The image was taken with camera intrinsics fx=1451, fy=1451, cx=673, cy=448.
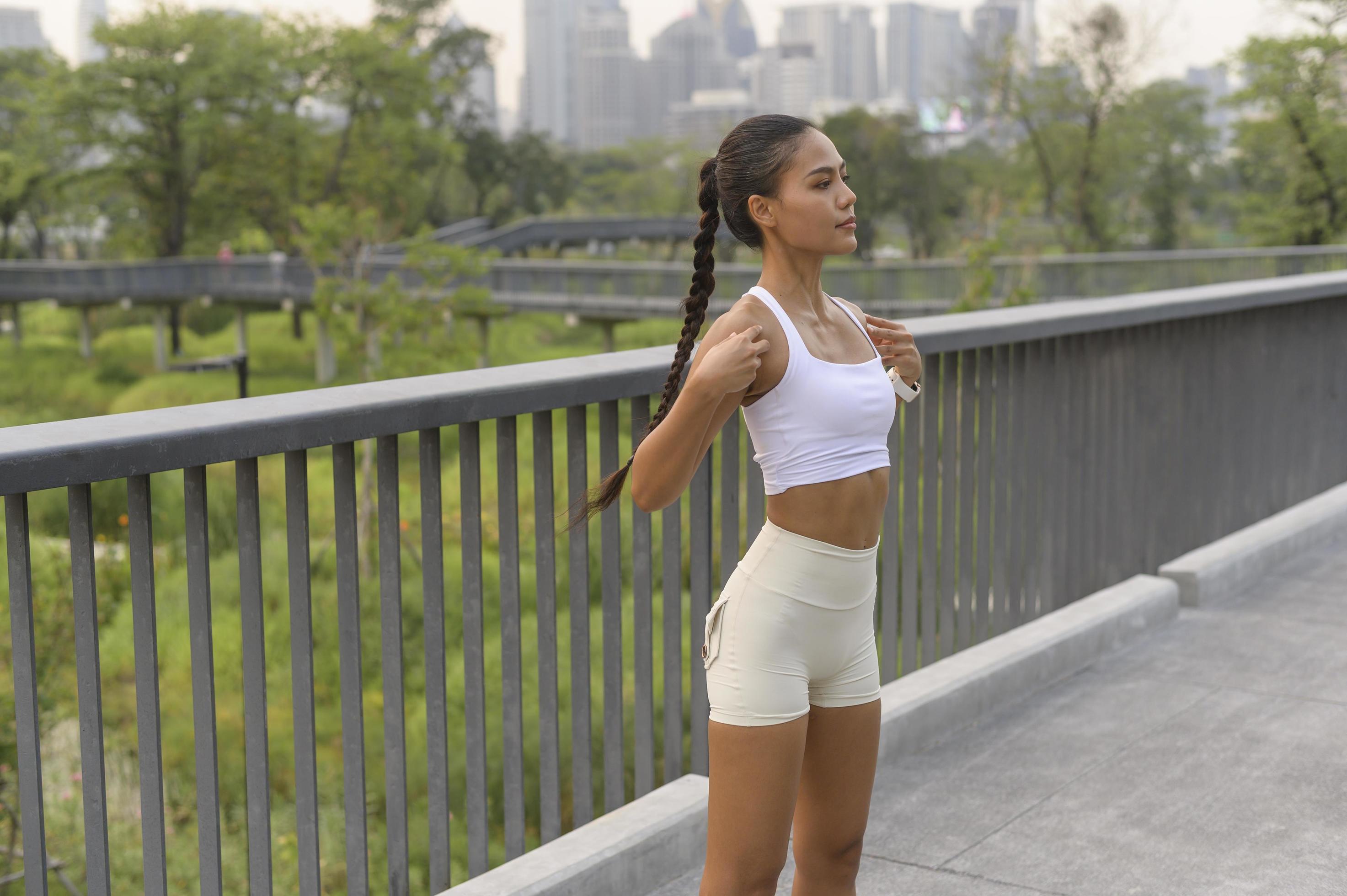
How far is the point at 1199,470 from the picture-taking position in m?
6.11

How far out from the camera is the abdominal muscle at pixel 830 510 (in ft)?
7.65

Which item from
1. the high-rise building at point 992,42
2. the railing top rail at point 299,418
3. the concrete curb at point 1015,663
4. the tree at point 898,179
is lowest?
the concrete curb at point 1015,663

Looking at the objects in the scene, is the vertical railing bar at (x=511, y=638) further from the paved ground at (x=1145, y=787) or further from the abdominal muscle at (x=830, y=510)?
the abdominal muscle at (x=830, y=510)

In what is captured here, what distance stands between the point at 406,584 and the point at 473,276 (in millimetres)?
12191

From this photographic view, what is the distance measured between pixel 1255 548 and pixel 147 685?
5055mm

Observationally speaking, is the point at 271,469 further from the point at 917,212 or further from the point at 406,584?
the point at 917,212

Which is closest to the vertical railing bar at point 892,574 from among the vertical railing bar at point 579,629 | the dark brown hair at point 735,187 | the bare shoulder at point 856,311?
the vertical railing bar at point 579,629

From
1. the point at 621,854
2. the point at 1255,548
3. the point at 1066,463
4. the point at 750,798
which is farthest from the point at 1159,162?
the point at 750,798

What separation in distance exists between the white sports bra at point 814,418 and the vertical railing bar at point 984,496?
7.64 ft

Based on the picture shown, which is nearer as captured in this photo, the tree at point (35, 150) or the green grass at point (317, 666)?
the green grass at point (317, 666)

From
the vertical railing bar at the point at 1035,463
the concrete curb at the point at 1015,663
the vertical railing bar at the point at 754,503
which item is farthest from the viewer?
the vertical railing bar at the point at 1035,463

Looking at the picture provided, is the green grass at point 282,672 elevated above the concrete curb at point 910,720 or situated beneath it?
situated beneath

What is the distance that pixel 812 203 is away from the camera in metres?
2.32

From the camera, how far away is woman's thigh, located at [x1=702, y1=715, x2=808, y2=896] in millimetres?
2305
